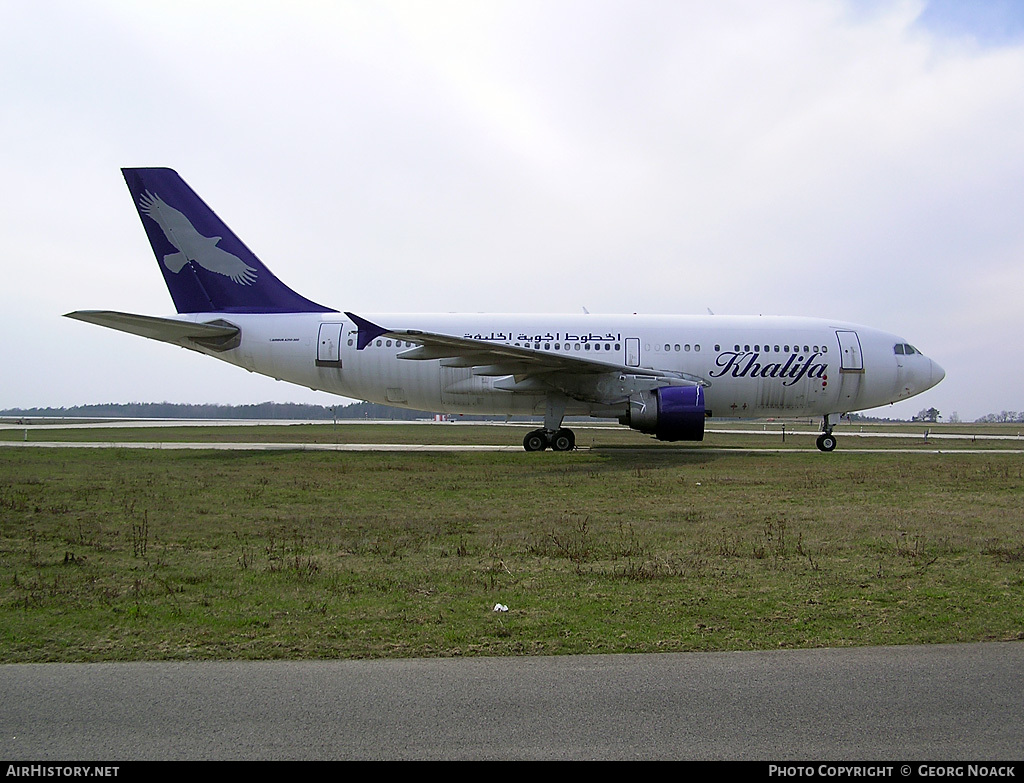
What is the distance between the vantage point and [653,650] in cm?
496

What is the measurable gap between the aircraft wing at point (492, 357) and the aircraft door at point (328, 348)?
86.5 inches

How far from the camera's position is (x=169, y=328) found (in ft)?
72.0

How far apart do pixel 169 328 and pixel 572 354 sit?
1218 centimetres

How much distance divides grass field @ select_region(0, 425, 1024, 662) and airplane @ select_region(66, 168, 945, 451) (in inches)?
308

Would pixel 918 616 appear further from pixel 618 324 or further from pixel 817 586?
pixel 618 324

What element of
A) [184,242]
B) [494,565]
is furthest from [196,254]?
[494,565]

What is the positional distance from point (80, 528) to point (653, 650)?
26.9ft

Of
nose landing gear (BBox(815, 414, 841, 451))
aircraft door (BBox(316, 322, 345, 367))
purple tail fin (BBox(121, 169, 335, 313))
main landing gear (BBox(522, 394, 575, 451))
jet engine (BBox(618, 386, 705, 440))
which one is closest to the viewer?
jet engine (BBox(618, 386, 705, 440))

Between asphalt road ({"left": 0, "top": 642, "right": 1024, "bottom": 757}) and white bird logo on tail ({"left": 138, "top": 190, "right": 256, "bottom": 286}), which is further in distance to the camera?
white bird logo on tail ({"left": 138, "top": 190, "right": 256, "bottom": 286})

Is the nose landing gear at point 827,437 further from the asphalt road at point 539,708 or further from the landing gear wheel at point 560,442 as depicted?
the asphalt road at point 539,708

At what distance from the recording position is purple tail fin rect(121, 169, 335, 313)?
74.8 feet

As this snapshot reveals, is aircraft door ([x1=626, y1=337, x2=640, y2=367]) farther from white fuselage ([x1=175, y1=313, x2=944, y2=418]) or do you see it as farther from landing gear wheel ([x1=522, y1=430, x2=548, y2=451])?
landing gear wheel ([x1=522, y1=430, x2=548, y2=451])

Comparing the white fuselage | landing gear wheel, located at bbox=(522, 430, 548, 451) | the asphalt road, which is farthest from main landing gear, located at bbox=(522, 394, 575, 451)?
the asphalt road

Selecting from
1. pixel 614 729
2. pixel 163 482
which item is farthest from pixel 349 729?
pixel 163 482
